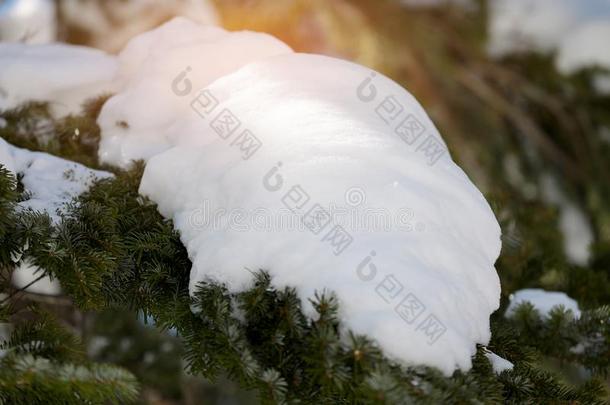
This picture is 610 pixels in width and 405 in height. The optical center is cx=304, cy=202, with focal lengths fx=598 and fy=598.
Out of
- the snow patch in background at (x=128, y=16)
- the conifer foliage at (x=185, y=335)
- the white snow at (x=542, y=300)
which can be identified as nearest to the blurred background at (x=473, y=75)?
the snow patch in background at (x=128, y=16)

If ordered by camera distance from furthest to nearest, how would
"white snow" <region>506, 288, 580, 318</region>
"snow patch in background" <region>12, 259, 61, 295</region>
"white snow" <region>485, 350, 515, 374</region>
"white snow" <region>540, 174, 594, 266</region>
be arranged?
"white snow" <region>540, 174, 594, 266</region>
"snow patch in background" <region>12, 259, 61, 295</region>
"white snow" <region>506, 288, 580, 318</region>
"white snow" <region>485, 350, 515, 374</region>

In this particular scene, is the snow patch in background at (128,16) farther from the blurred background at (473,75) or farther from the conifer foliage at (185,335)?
the conifer foliage at (185,335)

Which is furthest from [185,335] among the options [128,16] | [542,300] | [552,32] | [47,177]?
[552,32]

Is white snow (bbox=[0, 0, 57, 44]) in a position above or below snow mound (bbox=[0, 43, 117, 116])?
below

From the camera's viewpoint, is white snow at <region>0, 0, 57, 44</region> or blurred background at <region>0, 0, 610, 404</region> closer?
blurred background at <region>0, 0, 610, 404</region>

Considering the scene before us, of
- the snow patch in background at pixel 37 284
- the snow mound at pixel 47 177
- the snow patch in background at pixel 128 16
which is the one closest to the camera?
the snow mound at pixel 47 177

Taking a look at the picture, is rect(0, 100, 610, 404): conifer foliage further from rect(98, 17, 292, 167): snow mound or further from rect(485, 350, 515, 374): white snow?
rect(98, 17, 292, 167): snow mound

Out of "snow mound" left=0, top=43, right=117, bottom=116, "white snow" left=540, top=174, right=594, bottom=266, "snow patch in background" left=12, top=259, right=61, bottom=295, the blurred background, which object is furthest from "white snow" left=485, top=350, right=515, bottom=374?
"white snow" left=540, top=174, right=594, bottom=266

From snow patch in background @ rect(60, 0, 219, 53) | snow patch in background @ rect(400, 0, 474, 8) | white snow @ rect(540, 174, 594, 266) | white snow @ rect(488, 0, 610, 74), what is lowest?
snow patch in background @ rect(60, 0, 219, 53)
